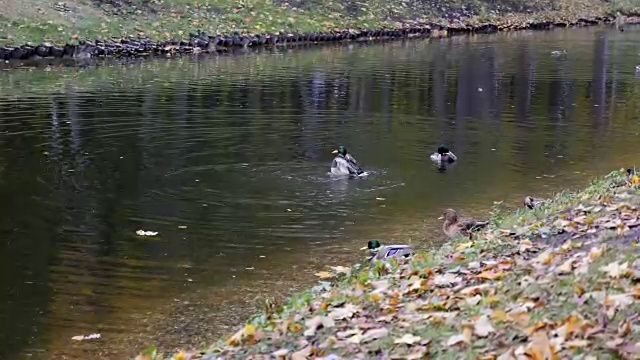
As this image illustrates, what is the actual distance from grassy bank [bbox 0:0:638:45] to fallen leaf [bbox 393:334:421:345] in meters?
34.6

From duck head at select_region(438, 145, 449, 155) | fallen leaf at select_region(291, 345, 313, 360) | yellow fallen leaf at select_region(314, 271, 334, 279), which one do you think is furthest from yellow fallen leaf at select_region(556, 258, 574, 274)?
duck head at select_region(438, 145, 449, 155)

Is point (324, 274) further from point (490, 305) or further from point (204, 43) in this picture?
point (204, 43)

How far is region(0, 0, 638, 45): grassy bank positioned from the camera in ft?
133

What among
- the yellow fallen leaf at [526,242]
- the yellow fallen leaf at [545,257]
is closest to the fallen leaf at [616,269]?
the yellow fallen leaf at [545,257]

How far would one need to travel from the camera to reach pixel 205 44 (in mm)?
43750

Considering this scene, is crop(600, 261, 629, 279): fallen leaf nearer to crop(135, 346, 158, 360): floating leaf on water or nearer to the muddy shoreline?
crop(135, 346, 158, 360): floating leaf on water

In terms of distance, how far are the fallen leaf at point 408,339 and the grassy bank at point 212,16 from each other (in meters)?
34.6

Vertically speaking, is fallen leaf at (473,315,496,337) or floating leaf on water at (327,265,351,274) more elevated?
fallen leaf at (473,315,496,337)

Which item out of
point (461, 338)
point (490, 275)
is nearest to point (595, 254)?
point (490, 275)

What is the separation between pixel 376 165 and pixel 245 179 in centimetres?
280

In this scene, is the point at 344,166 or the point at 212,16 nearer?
the point at 344,166

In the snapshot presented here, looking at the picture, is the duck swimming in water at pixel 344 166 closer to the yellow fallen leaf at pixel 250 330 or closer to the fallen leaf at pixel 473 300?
the yellow fallen leaf at pixel 250 330

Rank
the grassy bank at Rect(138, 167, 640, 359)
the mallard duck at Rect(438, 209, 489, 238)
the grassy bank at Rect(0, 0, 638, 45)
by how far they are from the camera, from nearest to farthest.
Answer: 1. the grassy bank at Rect(138, 167, 640, 359)
2. the mallard duck at Rect(438, 209, 489, 238)
3. the grassy bank at Rect(0, 0, 638, 45)

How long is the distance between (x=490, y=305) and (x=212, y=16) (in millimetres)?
41486
